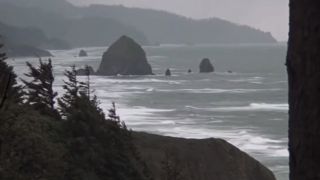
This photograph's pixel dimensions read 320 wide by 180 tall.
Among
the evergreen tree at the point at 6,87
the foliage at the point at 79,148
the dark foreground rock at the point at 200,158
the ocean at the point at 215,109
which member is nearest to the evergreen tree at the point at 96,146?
the foliage at the point at 79,148

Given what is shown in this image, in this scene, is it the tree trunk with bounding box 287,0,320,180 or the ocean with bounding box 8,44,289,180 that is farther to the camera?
the ocean with bounding box 8,44,289,180

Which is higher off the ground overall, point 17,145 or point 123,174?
point 17,145

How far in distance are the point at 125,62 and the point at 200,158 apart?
13314 cm

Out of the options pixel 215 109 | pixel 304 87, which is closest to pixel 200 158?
pixel 304 87

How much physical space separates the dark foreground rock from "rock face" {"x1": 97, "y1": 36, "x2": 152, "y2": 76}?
416ft

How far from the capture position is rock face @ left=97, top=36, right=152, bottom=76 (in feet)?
518

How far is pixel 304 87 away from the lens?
337 cm

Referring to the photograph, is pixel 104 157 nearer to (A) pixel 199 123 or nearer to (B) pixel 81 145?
(B) pixel 81 145

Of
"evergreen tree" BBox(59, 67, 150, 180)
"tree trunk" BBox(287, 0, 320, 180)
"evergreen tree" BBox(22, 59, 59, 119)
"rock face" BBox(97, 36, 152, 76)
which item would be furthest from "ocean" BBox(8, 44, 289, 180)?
"tree trunk" BBox(287, 0, 320, 180)

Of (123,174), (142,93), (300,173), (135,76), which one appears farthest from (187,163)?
(135,76)

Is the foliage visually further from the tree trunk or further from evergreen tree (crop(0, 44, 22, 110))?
the tree trunk

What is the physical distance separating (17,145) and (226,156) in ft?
55.5

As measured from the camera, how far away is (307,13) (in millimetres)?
3291

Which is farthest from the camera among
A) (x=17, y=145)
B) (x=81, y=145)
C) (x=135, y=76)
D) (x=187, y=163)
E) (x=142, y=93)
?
(x=135, y=76)
